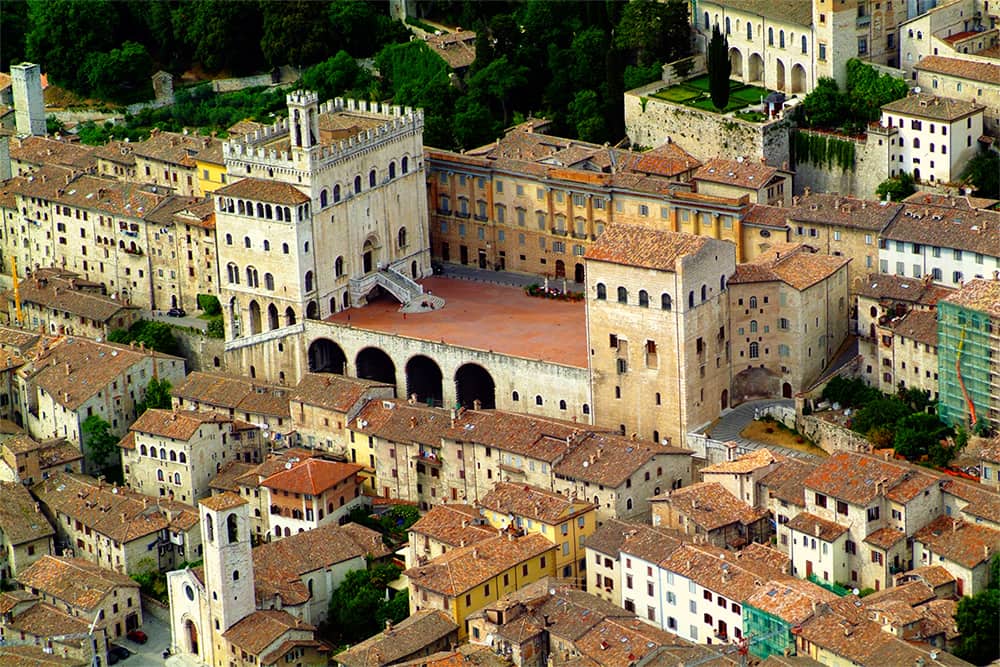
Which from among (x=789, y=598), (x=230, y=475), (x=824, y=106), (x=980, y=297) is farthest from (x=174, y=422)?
(x=980, y=297)

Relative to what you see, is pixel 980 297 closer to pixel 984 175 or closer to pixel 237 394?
pixel 984 175

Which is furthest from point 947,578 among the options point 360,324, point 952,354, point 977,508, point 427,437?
point 360,324

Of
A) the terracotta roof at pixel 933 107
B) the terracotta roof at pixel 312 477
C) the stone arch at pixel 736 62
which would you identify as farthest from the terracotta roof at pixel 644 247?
the stone arch at pixel 736 62

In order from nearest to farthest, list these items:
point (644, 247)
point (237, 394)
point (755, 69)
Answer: point (644, 247), point (237, 394), point (755, 69)

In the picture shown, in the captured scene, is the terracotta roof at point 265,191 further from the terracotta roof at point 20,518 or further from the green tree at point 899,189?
the green tree at point 899,189

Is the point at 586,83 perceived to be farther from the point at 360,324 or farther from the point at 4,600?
the point at 4,600

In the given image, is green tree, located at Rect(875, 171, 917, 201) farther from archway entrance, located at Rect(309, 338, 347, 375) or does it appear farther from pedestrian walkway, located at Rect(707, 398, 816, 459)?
archway entrance, located at Rect(309, 338, 347, 375)
